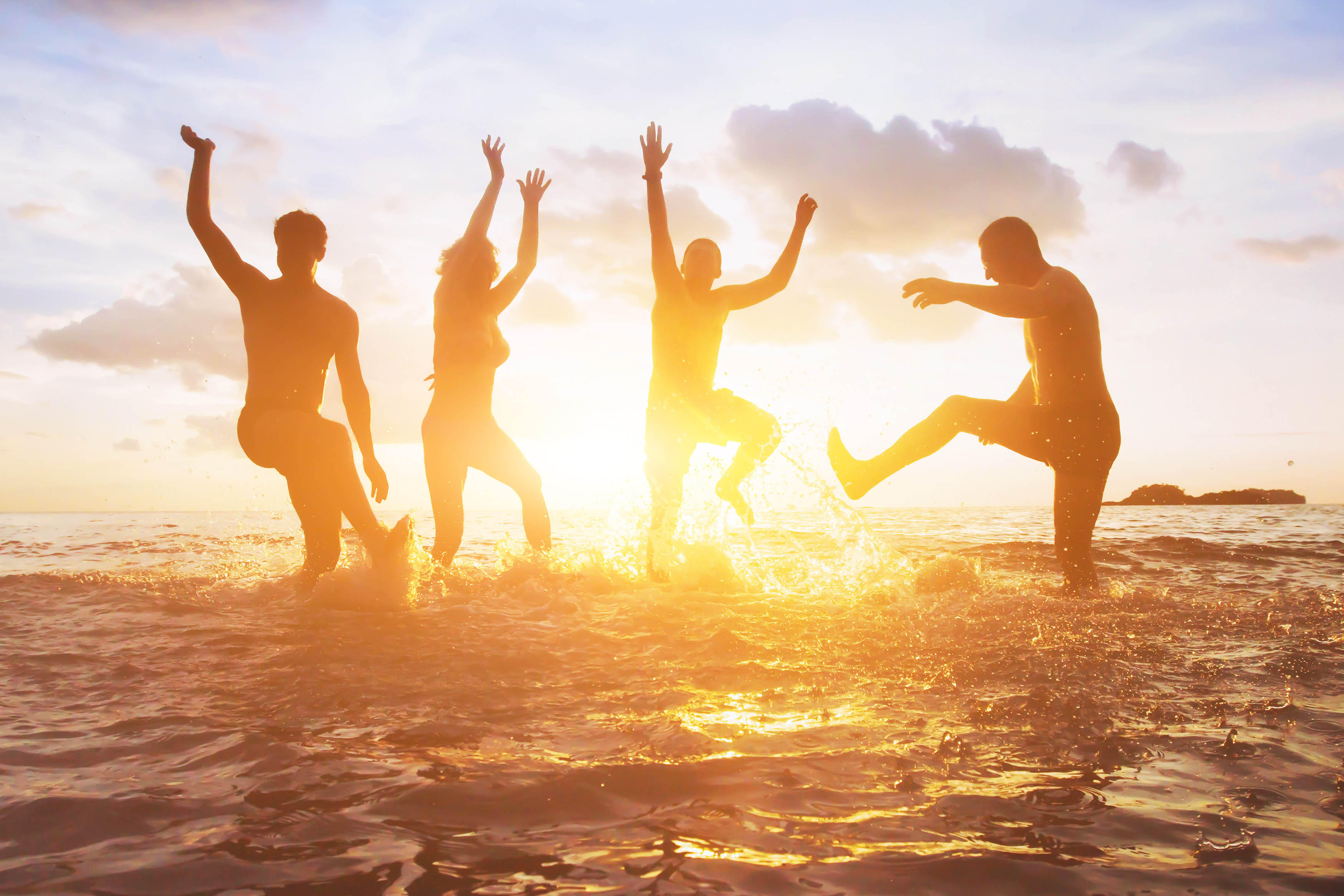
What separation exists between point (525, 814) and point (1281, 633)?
4223 millimetres

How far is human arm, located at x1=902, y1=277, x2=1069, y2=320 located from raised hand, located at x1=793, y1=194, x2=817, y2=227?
78.0 inches

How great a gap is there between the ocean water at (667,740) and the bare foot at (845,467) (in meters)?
0.73

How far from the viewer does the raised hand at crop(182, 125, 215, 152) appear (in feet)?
15.8

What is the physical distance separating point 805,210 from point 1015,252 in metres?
1.84

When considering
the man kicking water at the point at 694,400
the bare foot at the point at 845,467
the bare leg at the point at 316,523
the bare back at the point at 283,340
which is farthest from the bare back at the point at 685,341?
the bare leg at the point at 316,523

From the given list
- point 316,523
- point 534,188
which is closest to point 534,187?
point 534,188

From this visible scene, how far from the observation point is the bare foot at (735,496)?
6008mm

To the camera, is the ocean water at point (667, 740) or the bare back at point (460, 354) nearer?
the ocean water at point (667, 740)

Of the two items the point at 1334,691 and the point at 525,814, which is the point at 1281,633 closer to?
the point at 1334,691

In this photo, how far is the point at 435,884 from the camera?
5.25 feet

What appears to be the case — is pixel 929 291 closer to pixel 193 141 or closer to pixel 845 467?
pixel 845 467

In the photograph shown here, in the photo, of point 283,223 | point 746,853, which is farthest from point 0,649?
point 746,853

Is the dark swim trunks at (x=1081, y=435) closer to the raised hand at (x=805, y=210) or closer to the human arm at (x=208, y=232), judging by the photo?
the raised hand at (x=805, y=210)

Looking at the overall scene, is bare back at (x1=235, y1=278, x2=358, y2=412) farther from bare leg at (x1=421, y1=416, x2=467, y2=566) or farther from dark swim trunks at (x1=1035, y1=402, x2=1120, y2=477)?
dark swim trunks at (x1=1035, y1=402, x2=1120, y2=477)
